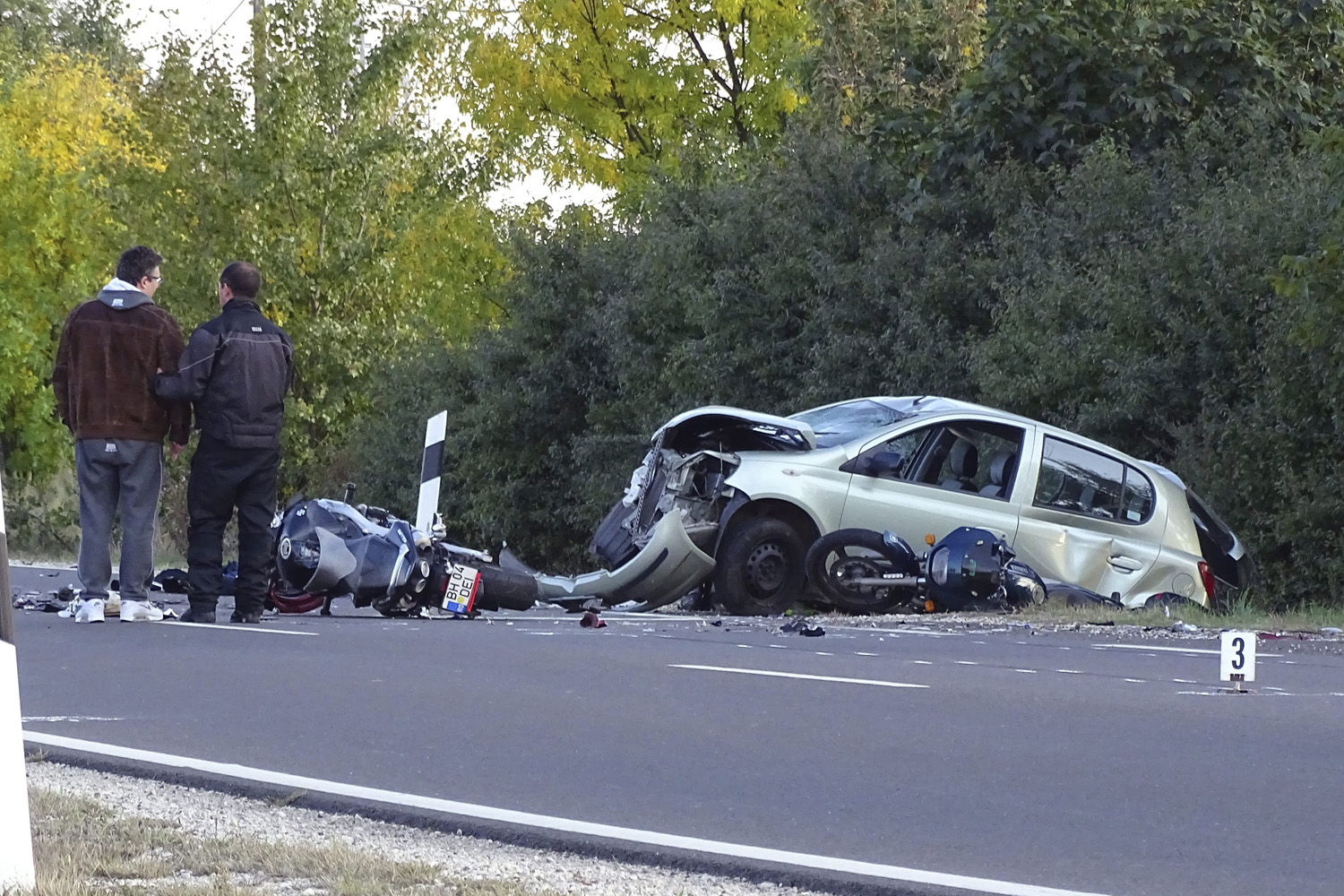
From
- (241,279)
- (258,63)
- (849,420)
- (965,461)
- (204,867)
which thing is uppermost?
(258,63)

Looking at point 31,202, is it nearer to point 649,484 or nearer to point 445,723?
point 649,484

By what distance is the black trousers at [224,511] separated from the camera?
12.9 metres

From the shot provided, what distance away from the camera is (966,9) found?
90.6ft

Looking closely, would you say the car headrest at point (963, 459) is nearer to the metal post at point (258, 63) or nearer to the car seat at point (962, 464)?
the car seat at point (962, 464)

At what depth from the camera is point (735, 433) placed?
15.7 m

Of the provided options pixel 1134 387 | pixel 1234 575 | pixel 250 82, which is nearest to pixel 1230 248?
pixel 1134 387

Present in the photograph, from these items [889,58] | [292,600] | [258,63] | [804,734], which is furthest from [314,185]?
[804,734]

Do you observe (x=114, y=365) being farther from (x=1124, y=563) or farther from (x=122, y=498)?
(x=1124, y=563)

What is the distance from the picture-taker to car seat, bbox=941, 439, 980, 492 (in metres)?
15.9

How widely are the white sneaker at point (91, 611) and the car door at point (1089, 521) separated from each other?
6781 millimetres

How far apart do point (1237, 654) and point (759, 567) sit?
5.91m

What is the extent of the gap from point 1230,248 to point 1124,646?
7414 millimetres

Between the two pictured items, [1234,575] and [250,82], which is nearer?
[1234,575]

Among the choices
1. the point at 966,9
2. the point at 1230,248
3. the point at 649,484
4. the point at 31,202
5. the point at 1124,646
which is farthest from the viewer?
the point at 31,202
